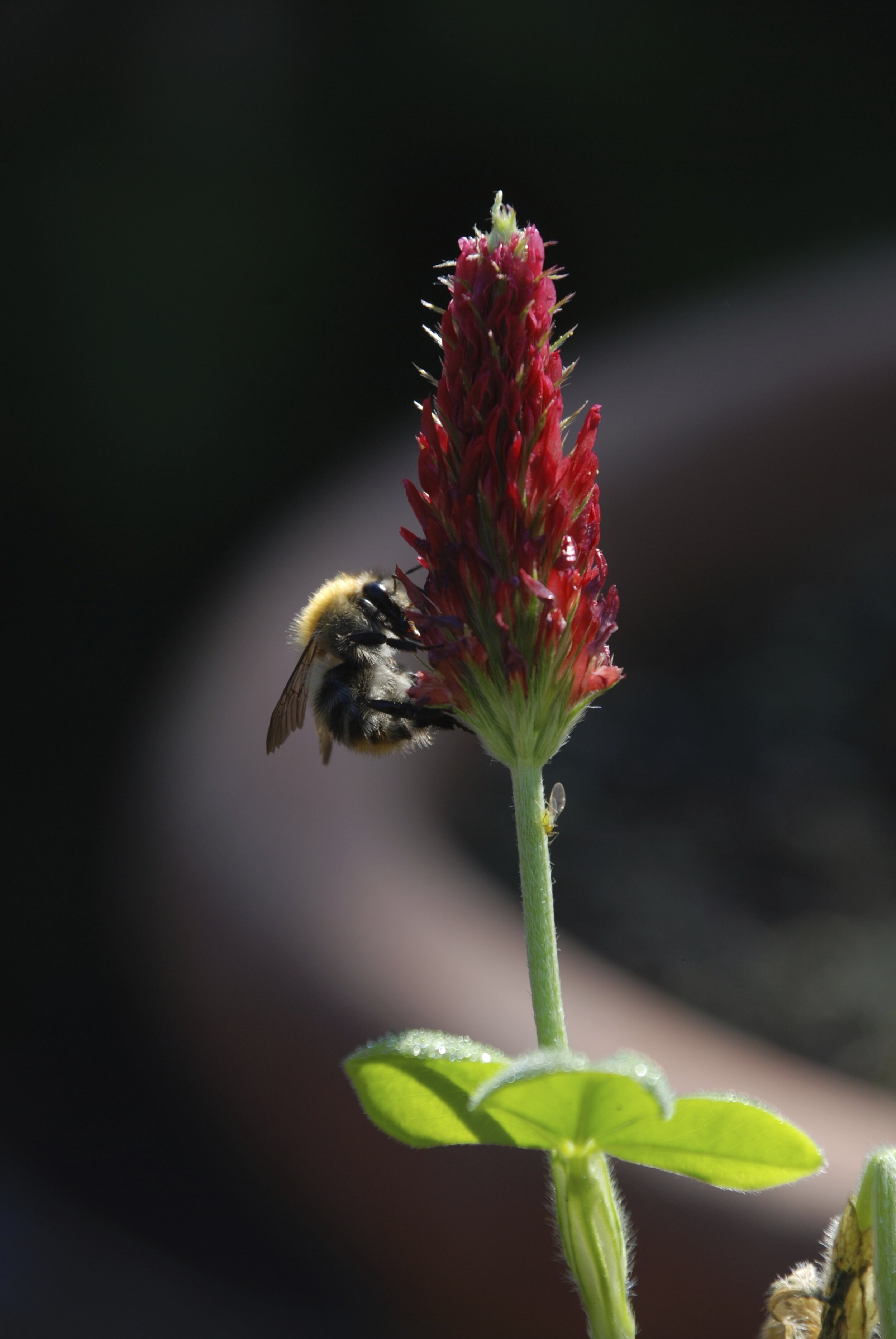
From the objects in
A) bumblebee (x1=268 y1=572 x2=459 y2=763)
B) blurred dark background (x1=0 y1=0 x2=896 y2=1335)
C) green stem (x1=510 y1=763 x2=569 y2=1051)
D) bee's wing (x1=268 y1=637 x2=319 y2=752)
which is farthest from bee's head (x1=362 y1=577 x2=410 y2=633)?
blurred dark background (x1=0 y1=0 x2=896 y2=1335)

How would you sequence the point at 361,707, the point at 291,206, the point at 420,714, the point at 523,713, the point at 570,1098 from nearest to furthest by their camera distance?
the point at 570,1098 < the point at 523,713 < the point at 420,714 < the point at 361,707 < the point at 291,206

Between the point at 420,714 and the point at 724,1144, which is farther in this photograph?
the point at 420,714

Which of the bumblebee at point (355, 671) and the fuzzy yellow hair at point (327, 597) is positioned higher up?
the fuzzy yellow hair at point (327, 597)

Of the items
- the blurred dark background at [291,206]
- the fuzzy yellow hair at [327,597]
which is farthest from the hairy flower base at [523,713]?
Result: the blurred dark background at [291,206]

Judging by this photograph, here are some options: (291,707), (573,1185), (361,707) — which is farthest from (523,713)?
(291,707)

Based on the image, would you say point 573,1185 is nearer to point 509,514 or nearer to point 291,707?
point 509,514

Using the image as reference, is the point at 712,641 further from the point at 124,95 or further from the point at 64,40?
the point at 64,40

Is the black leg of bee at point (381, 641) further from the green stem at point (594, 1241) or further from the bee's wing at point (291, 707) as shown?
the green stem at point (594, 1241)

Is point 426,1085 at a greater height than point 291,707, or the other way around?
point 291,707
